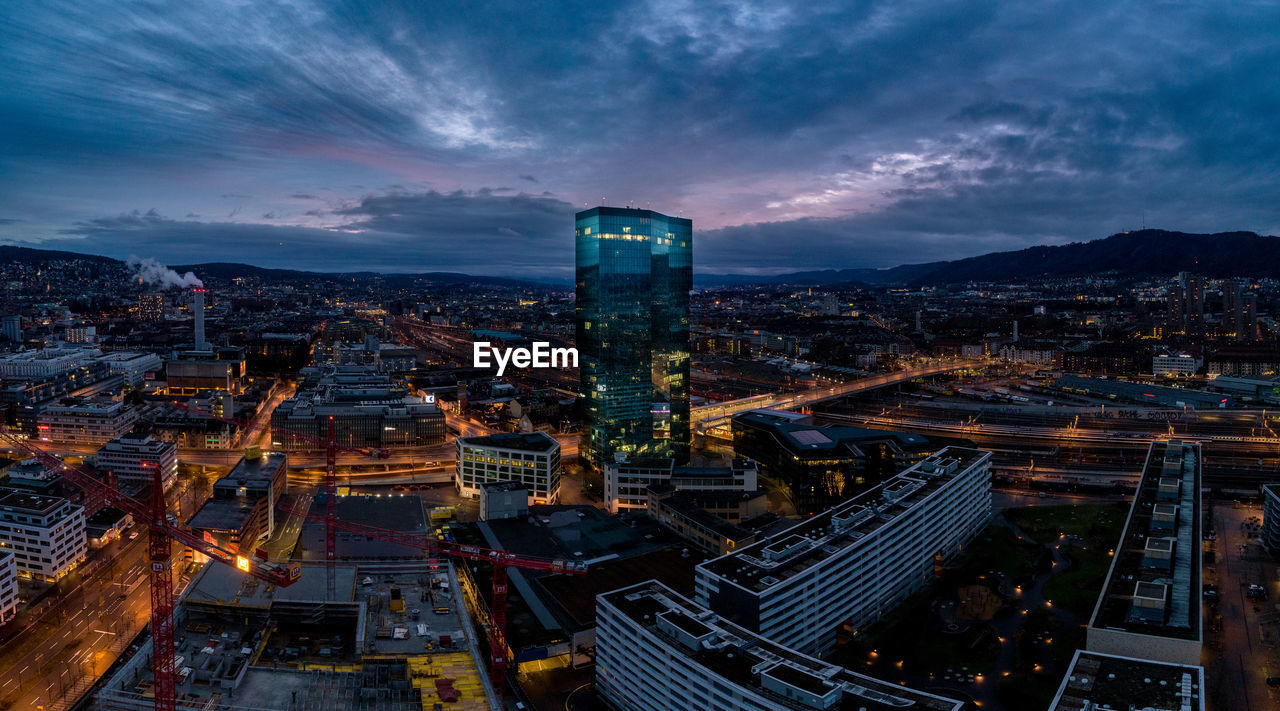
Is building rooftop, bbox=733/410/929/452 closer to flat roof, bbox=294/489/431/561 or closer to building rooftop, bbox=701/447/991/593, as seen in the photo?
building rooftop, bbox=701/447/991/593

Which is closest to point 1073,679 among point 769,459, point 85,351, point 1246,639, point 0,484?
point 1246,639

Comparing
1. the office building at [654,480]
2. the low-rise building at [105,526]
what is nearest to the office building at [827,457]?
the office building at [654,480]

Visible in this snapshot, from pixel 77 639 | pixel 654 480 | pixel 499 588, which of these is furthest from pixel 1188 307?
pixel 77 639

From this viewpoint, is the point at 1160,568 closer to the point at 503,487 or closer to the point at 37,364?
the point at 503,487

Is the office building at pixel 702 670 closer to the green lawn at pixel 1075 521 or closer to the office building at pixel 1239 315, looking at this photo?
the green lawn at pixel 1075 521

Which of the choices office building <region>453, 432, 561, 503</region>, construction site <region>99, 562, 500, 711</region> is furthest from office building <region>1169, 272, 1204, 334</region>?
construction site <region>99, 562, 500, 711</region>
